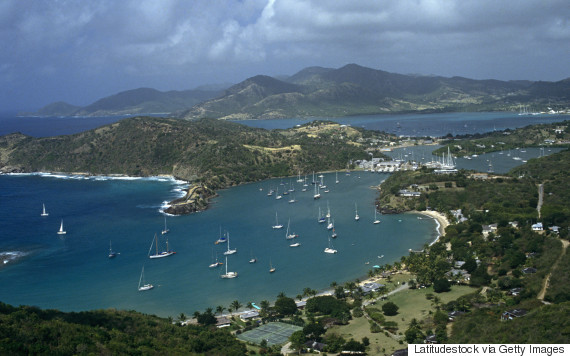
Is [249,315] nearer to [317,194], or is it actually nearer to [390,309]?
[390,309]

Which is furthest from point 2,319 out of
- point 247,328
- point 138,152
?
point 138,152

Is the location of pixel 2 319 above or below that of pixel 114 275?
above

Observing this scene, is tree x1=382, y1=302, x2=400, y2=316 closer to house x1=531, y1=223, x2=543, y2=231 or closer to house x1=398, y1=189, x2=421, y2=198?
house x1=531, y1=223, x2=543, y2=231

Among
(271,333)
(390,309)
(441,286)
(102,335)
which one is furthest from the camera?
(441,286)

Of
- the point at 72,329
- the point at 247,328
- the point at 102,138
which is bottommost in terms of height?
the point at 247,328

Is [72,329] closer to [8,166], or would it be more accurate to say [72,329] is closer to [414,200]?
[414,200]

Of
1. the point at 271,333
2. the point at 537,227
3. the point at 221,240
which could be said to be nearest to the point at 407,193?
the point at 537,227
